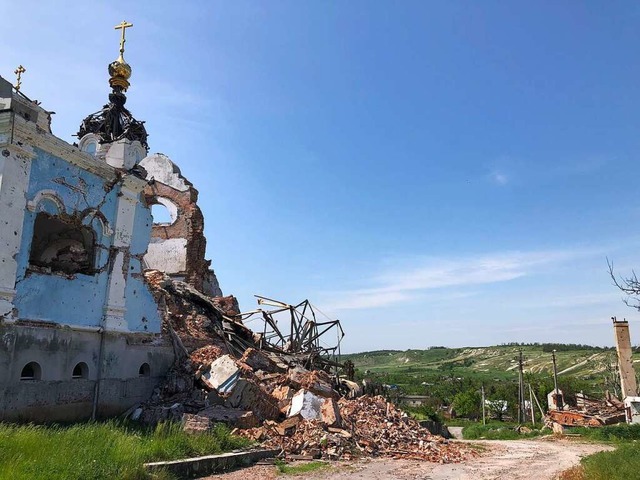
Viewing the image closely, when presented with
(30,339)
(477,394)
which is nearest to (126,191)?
(30,339)

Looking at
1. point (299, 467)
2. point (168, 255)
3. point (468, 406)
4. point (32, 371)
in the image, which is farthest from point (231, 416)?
point (468, 406)

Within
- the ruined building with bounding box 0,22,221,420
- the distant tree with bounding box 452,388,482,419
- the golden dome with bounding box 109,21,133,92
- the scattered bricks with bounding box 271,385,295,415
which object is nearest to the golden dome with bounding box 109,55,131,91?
the golden dome with bounding box 109,21,133,92

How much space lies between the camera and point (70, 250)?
12.5 meters

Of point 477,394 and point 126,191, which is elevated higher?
point 126,191

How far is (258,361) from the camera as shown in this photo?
1641 centimetres

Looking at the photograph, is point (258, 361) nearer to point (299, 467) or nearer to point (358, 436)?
point (358, 436)

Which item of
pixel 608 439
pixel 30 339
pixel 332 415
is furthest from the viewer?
pixel 608 439

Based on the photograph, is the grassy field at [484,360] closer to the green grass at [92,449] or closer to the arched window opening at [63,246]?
the arched window opening at [63,246]

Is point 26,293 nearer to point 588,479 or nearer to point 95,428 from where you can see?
point 95,428

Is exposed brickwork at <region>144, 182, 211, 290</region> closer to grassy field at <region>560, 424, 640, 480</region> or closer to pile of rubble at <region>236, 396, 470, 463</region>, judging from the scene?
pile of rubble at <region>236, 396, 470, 463</region>

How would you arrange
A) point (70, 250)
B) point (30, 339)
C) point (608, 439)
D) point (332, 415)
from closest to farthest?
point (30, 339) → point (70, 250) → point (332, 415) → point (608, 439)

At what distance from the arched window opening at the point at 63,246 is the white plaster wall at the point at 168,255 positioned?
7675 mm

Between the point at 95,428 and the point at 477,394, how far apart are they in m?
53.3

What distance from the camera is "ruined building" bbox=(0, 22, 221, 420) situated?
1010 centimetres
